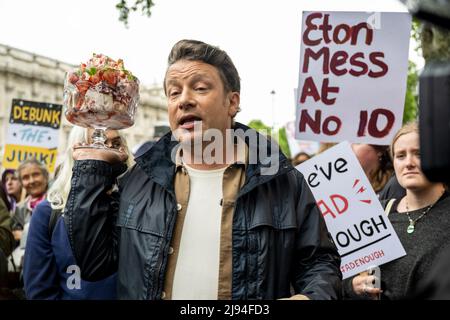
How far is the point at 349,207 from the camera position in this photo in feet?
11.4

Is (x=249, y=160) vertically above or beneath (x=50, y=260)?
above

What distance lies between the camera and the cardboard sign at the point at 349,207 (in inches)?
131

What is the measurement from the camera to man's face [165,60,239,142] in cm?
251

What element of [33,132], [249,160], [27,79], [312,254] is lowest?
[312,254]

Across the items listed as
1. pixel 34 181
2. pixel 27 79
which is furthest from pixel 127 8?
pixel 27 79

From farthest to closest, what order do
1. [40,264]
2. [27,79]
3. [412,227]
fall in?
[27,79], [412,227], [40,264]

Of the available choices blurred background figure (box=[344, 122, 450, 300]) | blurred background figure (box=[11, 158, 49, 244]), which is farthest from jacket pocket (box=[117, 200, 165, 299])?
blurred background figure (box=[11, 158, 49, 244])

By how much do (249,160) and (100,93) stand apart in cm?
67

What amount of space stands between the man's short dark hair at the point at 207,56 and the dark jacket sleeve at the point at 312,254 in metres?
0.60

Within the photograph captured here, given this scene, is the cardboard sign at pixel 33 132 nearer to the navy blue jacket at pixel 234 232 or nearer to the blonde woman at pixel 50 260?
the blonde woman at pixel 50 260

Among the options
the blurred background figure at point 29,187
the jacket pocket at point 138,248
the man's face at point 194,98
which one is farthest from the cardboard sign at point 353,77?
the blurred background figure at point 29,187

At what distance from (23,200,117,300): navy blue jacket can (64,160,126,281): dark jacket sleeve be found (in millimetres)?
475

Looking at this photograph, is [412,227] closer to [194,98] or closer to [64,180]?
[194,98]
